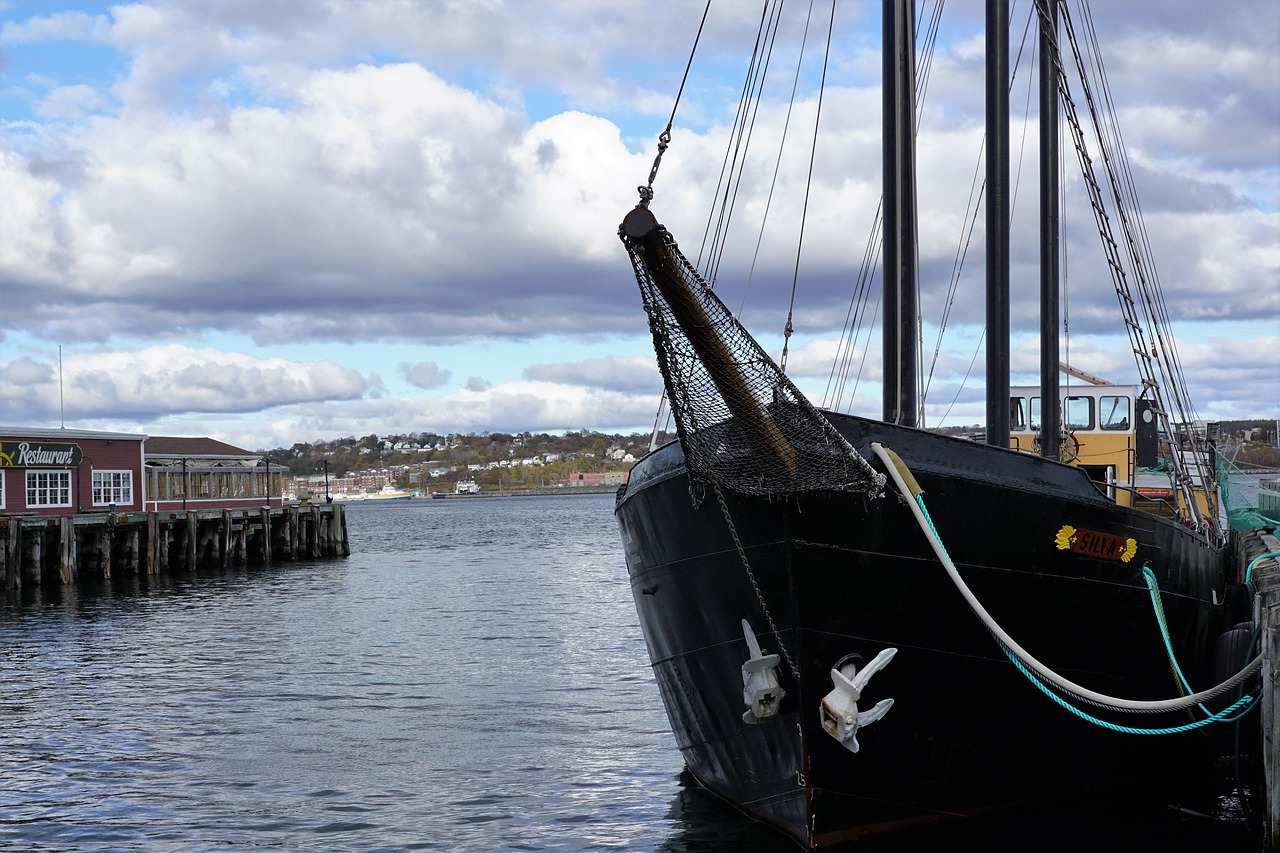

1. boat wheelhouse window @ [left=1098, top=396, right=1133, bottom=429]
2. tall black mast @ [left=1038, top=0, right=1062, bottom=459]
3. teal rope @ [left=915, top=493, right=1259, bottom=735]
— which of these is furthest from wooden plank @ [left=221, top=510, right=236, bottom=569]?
teal rope @ [left=915, top=493, right=1259, bottom=735]

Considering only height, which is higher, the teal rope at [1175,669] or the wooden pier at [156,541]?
the teal rope at [1175,669]

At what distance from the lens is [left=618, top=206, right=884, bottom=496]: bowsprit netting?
7.60 metres

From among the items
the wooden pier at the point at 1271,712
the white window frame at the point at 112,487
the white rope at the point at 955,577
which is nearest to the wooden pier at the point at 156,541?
the white window frame at the point at 112,487

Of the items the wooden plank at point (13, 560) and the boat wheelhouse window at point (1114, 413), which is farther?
the wooden plank at point (13, 560)

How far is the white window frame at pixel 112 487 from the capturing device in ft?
158

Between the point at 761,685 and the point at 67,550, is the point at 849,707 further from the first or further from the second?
the point at 67,550

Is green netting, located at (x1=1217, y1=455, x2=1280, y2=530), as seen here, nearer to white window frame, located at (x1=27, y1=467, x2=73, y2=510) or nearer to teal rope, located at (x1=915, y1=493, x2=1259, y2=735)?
teal rope, located at (x1=915, y1=493, x2=1259, y2=735)

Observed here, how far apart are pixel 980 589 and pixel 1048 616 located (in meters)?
0.75

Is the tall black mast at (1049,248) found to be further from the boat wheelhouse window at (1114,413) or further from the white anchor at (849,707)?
the white anchor at (849,707)

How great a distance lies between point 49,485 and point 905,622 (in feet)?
146

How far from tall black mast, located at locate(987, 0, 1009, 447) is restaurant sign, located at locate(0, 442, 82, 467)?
134 feet

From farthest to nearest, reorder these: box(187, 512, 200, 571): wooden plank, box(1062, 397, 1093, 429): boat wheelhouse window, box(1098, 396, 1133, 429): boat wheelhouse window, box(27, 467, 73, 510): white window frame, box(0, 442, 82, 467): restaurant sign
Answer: box(187, 512, 200, 571): wooden plank < box(27, 467, 73, 510): white window frame < box(0, 442, 82, 467): restaurant sign < box(1062, 397, 1093, 429): boat wheelhouse window < box(1098, 396, 1133, 429): boat wheelhouse window

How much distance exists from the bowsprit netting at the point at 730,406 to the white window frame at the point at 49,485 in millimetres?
42995

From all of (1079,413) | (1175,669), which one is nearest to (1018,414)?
(1079,413)
